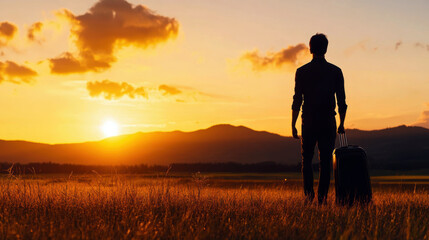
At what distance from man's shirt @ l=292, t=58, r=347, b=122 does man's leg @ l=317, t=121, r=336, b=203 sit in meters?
0.29

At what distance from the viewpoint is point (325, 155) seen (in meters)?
9.32

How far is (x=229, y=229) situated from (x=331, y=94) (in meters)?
4.03

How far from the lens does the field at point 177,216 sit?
19.3 ft

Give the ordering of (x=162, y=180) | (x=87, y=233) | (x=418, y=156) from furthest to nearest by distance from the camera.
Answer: (x=418, y=156) < (x=162, y=180) < (x=87, y=233)

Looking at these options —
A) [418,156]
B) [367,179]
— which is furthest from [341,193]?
[418,156]

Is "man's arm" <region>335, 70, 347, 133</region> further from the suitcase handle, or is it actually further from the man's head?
the man's head

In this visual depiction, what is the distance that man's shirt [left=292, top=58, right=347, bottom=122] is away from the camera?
9211 mm

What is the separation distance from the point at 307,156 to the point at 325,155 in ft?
1.06

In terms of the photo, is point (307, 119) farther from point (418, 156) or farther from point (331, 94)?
point (418, 156)

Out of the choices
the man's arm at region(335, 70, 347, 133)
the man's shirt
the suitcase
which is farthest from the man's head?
the suitcase

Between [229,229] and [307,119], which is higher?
[307,119]

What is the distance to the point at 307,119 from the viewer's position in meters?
9.23

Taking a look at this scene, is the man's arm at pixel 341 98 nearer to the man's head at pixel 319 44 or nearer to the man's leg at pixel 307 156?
the man's head at pixel 319 44

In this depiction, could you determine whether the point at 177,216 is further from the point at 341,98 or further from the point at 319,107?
the point at 341,98
